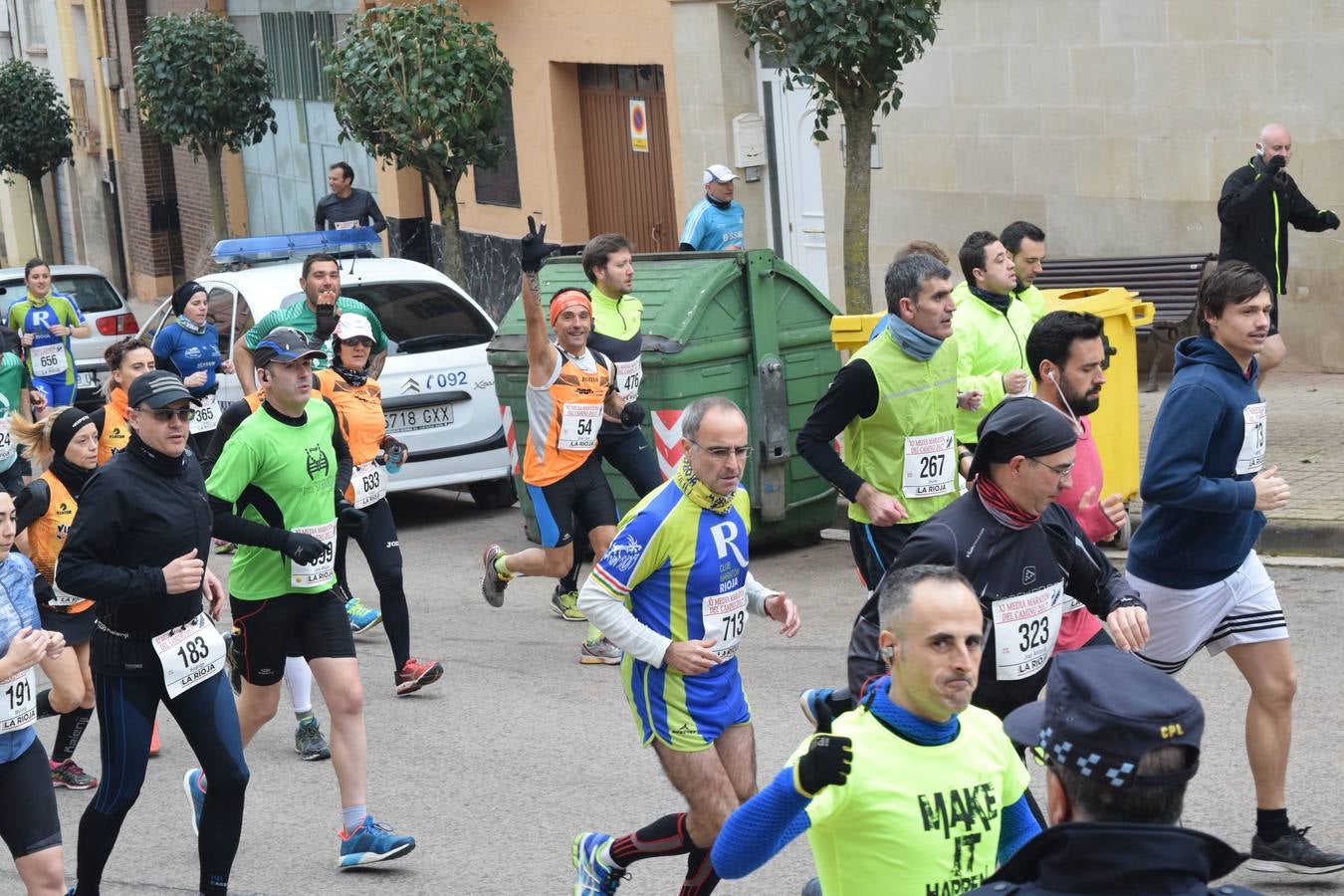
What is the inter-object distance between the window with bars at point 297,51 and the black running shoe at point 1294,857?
22407mm

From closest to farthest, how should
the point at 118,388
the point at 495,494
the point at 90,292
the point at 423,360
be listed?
the point at 118,388 → the point at 423,360 → the point at 495,494 → the point at 90,292

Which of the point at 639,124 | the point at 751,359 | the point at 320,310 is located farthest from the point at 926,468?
the point at 639,124

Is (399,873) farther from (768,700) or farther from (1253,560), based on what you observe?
(1253,560)

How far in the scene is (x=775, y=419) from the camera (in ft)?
35.3

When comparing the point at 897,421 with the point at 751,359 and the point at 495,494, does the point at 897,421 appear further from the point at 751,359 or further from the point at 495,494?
the point at 495,494

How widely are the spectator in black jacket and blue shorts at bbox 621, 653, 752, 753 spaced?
54.7 inches

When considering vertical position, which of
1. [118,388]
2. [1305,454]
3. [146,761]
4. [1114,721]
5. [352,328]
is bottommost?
[1305,454]

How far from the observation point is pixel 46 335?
16.7m

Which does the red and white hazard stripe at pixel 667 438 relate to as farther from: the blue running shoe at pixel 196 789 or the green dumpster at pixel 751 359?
the blue running shoe at pixel 196 789

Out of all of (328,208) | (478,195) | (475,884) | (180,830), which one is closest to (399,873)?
(475,884)

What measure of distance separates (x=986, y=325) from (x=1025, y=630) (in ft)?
10.9

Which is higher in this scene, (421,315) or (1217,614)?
(421,315)

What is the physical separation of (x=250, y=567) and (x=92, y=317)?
49.3 ft

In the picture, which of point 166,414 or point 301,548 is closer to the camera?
point 166,414
